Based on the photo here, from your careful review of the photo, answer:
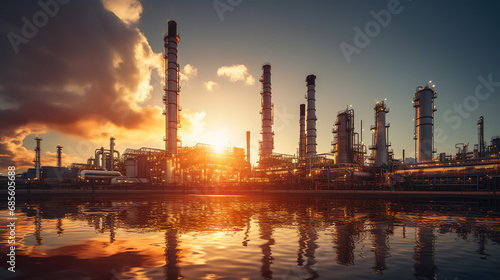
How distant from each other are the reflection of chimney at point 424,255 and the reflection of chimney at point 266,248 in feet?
12.9

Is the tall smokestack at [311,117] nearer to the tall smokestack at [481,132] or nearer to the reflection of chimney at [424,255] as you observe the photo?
the tall smokestack at [481,132]

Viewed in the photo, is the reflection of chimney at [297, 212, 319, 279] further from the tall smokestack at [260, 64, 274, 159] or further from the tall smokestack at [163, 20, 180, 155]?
the tall smokestack at [260, 64, 274, 159]

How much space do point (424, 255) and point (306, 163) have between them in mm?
A: 48399

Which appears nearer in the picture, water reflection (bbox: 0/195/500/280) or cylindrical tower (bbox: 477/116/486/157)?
water reflection (bbox: 0/195/500/280)

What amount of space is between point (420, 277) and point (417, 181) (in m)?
42.5

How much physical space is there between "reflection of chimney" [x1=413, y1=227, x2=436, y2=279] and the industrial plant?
30568 mm

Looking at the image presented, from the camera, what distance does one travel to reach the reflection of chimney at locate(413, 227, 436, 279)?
22.5ft

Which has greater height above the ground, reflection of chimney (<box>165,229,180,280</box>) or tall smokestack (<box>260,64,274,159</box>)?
tall smokestack (<box>260,64,274,159</box>)

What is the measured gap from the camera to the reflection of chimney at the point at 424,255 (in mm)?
6848

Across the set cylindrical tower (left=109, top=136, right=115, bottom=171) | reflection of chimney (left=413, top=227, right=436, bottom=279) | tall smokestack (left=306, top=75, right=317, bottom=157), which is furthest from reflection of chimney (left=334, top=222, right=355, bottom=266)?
cylindrical tower (left=109, top=136, right=115, bottom=171)

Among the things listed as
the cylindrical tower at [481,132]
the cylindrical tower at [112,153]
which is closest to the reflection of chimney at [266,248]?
the cylindrical tower at [481,132]

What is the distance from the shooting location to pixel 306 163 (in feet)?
185

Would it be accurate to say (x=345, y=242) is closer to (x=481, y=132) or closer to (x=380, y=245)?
(x=380, y=245)

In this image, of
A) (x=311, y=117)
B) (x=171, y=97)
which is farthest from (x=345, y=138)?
(x=171, y=97)
